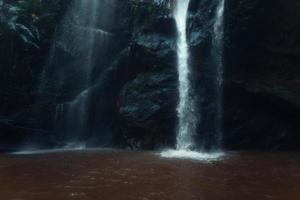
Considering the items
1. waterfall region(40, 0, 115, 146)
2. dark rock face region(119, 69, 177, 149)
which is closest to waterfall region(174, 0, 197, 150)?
dark rock face region(119, 69, 177, 149)

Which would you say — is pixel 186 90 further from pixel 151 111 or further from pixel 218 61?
pixel 218 61

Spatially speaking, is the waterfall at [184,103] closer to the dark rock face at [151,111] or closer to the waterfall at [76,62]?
the dark rock face at [151,111]

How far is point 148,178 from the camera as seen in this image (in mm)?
9359

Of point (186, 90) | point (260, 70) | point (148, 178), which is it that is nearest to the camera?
point (148, 178)

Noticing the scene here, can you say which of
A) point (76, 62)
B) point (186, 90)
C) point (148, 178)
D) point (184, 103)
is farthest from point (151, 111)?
point (148, 178)

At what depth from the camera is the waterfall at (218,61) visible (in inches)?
646

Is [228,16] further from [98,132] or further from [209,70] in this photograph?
[98,132]

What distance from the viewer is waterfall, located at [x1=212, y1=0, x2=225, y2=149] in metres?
16.4

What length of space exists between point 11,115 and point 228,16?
9.67 meters

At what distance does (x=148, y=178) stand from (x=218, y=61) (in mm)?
8545

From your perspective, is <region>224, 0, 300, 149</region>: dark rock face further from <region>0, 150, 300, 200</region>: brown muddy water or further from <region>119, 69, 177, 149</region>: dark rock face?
<region>0, 150, 300, 200</region>: brown muddy water

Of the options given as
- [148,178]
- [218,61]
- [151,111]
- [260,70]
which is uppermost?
[218,61]

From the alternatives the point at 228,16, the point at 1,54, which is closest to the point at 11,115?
the point at 1,54

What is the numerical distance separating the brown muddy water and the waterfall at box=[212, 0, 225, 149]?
3.65 metres
